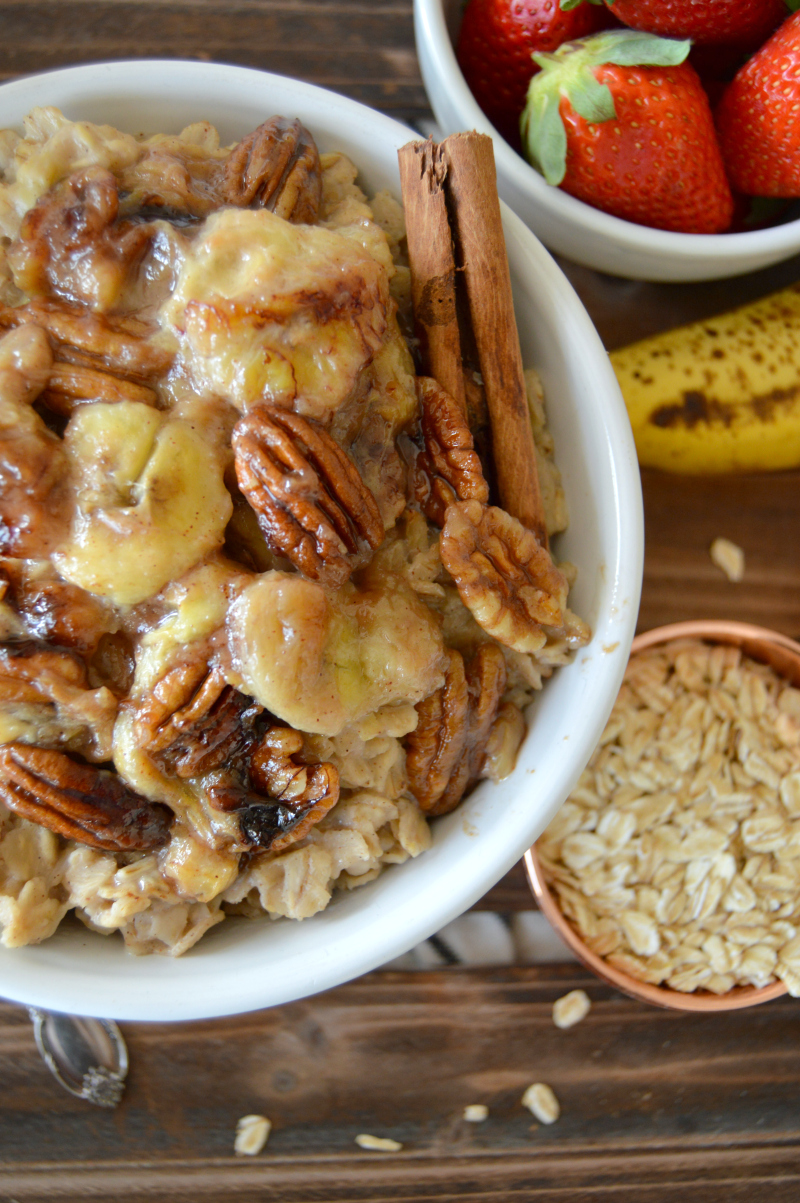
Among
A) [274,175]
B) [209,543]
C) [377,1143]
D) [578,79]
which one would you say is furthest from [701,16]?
[377,1143]

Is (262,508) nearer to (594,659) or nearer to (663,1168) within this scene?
(594,659)

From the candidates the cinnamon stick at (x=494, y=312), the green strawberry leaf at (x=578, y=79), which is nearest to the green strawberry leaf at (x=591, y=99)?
the green strawberry leaf at (x=578, y=79)

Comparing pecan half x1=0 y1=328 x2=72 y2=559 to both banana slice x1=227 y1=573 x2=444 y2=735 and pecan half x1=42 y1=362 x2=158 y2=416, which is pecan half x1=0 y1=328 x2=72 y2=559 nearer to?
pecan half x1=42 y1=362 x2=158 y2=416

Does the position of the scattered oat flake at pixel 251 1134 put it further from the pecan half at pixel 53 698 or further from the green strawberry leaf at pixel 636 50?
the green strawberry leaf at pixel 636 50

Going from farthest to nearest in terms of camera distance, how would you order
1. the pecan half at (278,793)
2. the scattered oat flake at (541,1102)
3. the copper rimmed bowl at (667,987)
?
the scattered oat flake at (541,1102) < the copper rimmed bowl at (667,987) < the pecan half at (278,793)

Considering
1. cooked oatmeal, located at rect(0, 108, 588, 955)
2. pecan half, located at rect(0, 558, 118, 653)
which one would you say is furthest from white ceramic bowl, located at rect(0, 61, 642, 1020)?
pecan half, located at rect(0, 558, 118, 653)

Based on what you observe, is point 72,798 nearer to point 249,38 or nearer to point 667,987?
point 667,987
